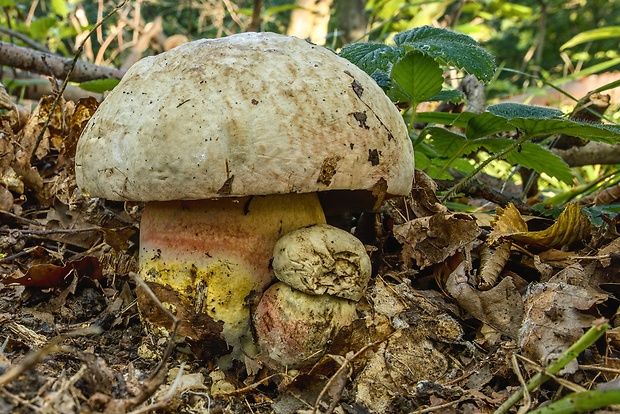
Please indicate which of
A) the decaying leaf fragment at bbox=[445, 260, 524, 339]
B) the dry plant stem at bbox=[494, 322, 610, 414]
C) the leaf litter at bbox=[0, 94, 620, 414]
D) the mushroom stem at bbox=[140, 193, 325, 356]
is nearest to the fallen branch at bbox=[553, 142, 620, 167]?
the leaf litter at bbox=[0, 94, 620, 414]

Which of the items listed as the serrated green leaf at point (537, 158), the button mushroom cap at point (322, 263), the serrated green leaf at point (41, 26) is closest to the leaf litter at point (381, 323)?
the button mushroom cap at point (322, 263)

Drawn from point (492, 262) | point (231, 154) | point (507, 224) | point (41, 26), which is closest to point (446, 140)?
point (507, 224)

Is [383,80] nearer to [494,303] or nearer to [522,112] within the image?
[522,112]

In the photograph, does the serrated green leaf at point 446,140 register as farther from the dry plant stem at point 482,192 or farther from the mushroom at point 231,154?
the mushroom at point 231,154

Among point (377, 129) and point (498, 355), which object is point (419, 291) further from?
point (377, 129)

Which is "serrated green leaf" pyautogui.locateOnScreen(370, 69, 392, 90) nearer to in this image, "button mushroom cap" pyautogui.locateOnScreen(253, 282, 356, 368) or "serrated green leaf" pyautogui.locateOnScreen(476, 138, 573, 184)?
"serrated green leaf" pyautogui.locateOnScreen(476, 138, 573, 184)
